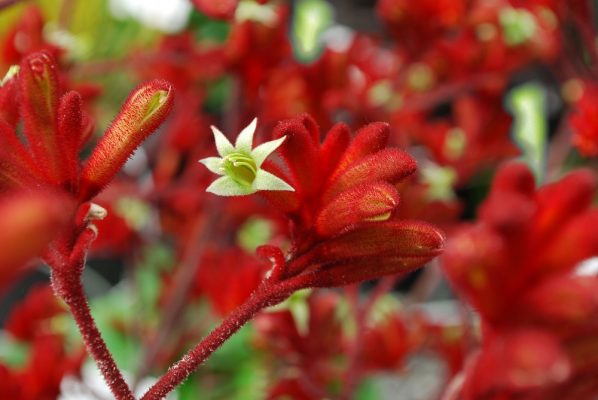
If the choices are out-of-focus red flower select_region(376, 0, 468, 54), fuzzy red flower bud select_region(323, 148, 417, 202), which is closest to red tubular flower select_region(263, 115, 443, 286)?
fuzzy red flower bud select_region(323, 148, 417, 202)

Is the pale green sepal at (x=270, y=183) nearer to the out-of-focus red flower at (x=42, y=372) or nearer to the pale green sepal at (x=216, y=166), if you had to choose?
the pale green sepal at (x=216, y=166)

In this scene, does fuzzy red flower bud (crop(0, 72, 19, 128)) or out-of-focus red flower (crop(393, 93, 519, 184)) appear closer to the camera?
fuzzy red flower bud (crop(0, 72, 19, 128))

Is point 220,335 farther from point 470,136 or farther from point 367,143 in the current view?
point 470,136

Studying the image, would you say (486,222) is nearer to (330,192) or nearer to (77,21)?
(330,192)

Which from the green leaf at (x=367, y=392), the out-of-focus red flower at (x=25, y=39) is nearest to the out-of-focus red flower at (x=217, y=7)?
the out-of-focus red flower at (x=25, y=39)

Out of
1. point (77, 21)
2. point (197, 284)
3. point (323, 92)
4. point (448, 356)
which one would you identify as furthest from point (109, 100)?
point (448, 356)

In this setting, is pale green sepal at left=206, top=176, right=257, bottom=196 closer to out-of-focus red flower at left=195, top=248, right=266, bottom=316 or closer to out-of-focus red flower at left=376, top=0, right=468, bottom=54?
out-of-focus red flower at left=195, top=248, right=266, bottom=316
